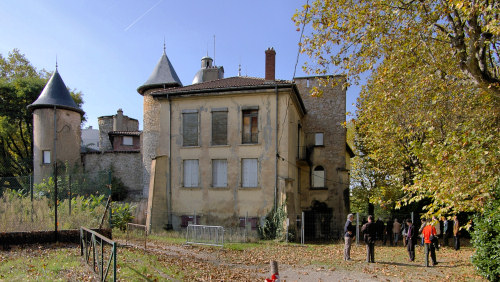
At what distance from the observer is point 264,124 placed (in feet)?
67.2

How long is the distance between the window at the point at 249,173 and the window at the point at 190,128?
3.42m

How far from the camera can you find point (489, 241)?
9.37 m

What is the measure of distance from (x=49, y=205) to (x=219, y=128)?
10018 millimetres

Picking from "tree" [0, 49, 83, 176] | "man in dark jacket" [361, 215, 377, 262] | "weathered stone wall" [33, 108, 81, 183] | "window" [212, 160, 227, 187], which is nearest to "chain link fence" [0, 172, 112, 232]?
"window" [212, 160, 227, 187]

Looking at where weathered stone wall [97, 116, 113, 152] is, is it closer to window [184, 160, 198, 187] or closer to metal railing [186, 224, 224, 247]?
window [184, 160, 198, 187]

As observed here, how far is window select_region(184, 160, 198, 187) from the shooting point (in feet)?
69.8

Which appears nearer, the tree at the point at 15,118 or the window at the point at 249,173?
the window at the point at 249,173

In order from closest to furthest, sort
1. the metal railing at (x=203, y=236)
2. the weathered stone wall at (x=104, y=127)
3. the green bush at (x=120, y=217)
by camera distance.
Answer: the metal railing at (x=203, y=236) < the green bush at (x=120, y=217) < the weathered stone wall at (x=104, y=127)

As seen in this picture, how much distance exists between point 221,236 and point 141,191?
17.2 m

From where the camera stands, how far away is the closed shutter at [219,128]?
21.2 metres

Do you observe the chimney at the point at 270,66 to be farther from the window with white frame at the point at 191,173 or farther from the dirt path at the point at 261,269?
the dirt path at the point at 261,269

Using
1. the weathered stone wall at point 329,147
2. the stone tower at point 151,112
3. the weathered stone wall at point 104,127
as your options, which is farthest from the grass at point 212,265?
the weathered stone wall at point 104,127

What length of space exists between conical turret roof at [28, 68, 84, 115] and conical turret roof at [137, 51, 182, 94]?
19.6ft

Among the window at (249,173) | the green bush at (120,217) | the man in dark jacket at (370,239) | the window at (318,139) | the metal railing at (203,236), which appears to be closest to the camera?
the man in dark jacket at (370,239)
